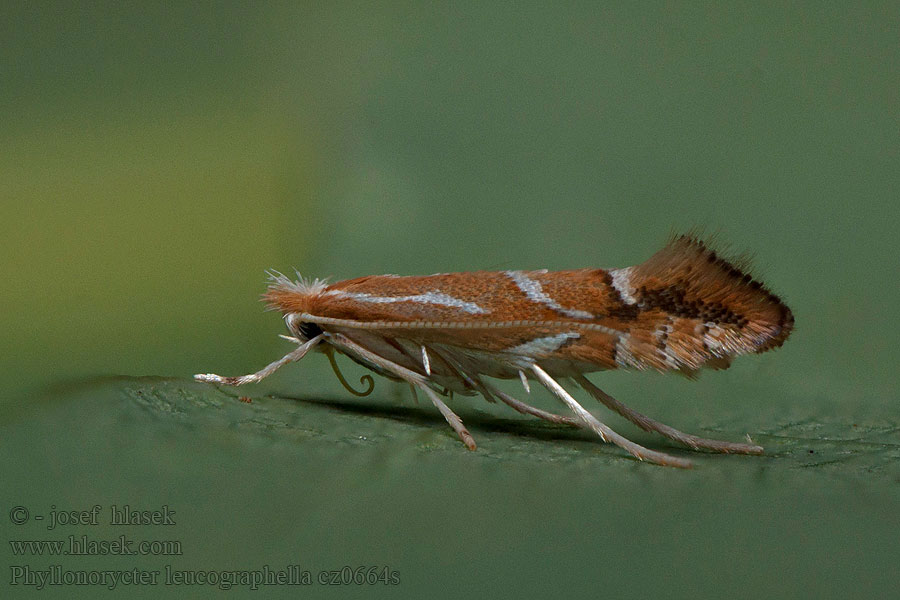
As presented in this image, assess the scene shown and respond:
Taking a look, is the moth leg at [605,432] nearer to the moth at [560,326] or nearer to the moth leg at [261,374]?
the moth at [560,326]

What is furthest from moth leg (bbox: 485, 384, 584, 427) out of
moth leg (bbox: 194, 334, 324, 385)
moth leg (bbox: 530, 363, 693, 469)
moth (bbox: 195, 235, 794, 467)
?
moth leg (bbox: 194, 334, 324, 385)

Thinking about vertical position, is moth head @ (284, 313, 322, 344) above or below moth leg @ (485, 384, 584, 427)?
above

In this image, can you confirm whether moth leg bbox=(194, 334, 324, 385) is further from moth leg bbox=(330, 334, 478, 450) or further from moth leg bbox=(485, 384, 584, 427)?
moth leg bbox=(485, 384, 584, 427)

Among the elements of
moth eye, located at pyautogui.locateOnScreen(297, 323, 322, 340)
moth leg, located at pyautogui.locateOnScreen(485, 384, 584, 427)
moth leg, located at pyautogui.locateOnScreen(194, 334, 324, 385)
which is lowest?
moth leg, located at pyautogui.locateOnScreen(485, 384, 584, 427)

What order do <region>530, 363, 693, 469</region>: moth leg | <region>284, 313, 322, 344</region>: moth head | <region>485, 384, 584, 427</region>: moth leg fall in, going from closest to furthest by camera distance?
<region>530, 363, 693, 469</region>: moth leg → <region>485, 384, 584, 427</region>: moth leg → <region>284, 313, 322, 344</region>: moth head

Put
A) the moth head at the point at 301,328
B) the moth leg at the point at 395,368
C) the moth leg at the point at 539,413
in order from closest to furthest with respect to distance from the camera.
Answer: the moth leg at the point at 395,368 → the moth leg at the point at 539,413 → the moth head at the point at 301,328

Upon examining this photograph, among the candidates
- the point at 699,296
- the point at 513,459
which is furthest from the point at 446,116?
the point at 513,459

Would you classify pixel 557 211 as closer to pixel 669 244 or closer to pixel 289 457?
pixel 669 244

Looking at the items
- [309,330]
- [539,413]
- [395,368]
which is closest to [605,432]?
[539,413]

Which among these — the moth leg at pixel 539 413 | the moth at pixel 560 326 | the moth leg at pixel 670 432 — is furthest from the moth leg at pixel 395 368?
the moth leg at pixel 670 432
